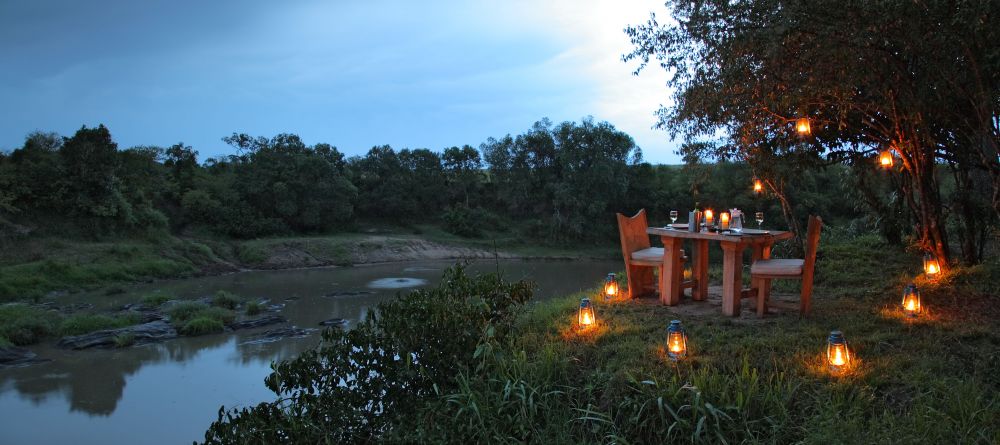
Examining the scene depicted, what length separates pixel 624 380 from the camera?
13.6 feet

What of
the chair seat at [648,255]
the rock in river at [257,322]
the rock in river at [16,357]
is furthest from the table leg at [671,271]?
the rock in river at [16,357]

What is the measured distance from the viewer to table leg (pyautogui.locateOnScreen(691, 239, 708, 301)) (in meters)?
6.57

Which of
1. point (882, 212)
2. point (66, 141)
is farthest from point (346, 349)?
point (66, 141)

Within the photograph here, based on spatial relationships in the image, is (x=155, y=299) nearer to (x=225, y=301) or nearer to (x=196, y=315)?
(x=225, y=301)

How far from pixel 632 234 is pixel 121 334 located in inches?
363

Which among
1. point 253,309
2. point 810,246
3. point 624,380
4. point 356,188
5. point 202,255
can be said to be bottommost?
point 253,309

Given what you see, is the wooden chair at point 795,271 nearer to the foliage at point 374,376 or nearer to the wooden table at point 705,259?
the wooden table at point 705,259

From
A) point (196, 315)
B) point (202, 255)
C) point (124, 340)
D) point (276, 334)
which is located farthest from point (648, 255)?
point (202, 255)

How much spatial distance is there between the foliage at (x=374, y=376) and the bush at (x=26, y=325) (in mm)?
8612

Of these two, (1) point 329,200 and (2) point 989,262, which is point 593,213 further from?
(2) point 989,262

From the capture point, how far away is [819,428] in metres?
3.38

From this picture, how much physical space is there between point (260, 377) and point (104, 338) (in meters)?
3.93

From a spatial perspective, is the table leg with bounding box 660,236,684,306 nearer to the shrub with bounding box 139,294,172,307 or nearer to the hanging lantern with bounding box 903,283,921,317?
the hanging lantern with bounding box 903,283,921,317

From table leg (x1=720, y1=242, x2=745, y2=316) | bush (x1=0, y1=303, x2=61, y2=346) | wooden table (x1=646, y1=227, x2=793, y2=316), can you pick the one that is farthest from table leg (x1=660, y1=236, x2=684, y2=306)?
bush (x1=0, y1=303, x2=61, y2=346)
